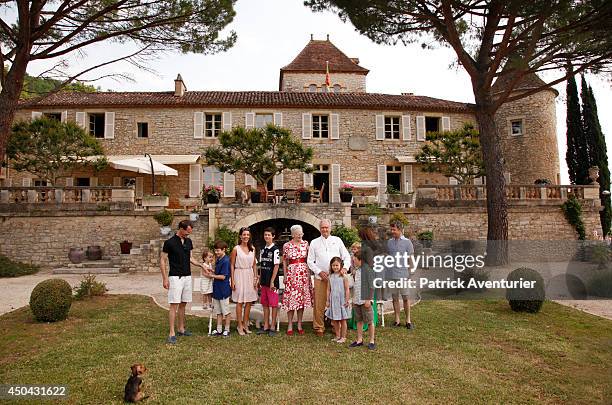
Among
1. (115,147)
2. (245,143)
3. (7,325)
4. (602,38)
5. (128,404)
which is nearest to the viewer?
(128,404)

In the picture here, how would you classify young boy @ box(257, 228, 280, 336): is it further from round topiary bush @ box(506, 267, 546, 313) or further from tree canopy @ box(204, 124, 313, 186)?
tree canopy @ box(204, 124, 313, 186)

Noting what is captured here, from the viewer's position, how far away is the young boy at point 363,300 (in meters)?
5.14

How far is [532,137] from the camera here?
2042cm

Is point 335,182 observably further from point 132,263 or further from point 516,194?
point 132,263

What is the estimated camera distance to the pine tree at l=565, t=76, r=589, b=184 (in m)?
20.9

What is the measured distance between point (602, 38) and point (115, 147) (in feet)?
63.5

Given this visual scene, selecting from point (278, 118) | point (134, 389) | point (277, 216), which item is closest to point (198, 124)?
point (278, 118)

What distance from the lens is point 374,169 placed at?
2002cm

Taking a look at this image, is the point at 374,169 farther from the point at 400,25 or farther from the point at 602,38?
the point at 602,38

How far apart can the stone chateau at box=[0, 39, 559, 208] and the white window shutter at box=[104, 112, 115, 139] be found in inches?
1.7

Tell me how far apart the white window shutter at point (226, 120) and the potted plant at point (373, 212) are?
881 centimetres

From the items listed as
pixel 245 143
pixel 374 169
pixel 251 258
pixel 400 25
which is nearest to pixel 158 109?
pixel 245 143

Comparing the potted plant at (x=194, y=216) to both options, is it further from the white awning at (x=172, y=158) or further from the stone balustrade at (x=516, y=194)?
the stone balustrade at (x=516, y=194)

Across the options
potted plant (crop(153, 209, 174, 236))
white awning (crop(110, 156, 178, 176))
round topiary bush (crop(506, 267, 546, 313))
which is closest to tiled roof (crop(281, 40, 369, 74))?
white awning (crop(110, 156, 178, 176))
